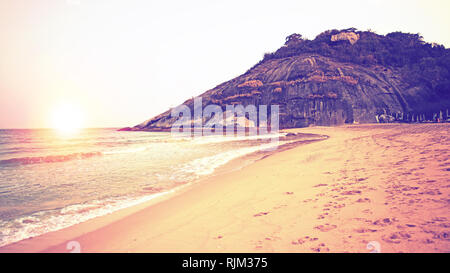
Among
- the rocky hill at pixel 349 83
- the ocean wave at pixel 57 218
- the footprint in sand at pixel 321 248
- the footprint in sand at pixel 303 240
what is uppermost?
the rocky hill at pixel 349 83

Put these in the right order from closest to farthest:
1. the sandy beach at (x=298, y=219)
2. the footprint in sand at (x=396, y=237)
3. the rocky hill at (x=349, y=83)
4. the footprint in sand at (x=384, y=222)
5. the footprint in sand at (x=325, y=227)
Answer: the footprint in sand at (x=396, y=237), the sandy beach at (x=298, y=219), the footprint in sand at (x=384, y=222), the footprint in sand at (x=325, y=227), the rocky hill at (x=349, y=83)

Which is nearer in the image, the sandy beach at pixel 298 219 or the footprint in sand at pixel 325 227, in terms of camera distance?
the sandy beach at pixel 298 219

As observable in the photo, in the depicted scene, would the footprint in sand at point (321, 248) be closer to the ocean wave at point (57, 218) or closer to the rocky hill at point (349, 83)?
the ocean wave at point (57, 218)

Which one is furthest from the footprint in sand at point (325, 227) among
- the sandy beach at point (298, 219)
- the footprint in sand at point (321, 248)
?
the footprint in sand at point (321, 248)

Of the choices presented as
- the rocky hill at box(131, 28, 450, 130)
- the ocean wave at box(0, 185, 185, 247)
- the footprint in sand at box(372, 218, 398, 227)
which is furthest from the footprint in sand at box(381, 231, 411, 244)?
the rocky hill at box(131, 28, 450, 130)

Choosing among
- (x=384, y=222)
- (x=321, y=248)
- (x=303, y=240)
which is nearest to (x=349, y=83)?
(x=384, y=222)

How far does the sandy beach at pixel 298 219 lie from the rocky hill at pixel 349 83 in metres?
47.2

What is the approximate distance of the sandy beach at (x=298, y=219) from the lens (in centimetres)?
272

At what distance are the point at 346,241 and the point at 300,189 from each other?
2.65m

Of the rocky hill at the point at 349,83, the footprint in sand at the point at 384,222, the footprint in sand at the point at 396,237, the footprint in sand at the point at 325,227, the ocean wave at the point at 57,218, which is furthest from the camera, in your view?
the rocky hill at the point at 349,83

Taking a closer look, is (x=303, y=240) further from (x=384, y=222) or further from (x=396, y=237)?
(x=384, y=222)
